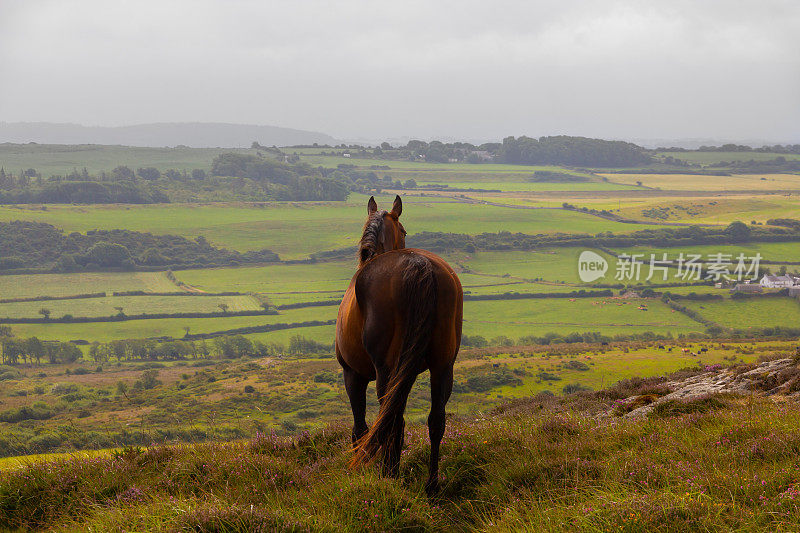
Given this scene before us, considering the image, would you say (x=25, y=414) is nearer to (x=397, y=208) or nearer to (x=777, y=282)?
(x=397, y=208)

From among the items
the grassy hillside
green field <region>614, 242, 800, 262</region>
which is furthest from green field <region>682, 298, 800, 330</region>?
the grassy hillside

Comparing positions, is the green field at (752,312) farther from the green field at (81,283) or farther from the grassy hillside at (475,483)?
the green field at (81,283)

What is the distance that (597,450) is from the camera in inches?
234

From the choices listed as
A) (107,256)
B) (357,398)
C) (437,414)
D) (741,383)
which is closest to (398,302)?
(437,414)

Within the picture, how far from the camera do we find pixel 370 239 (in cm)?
681

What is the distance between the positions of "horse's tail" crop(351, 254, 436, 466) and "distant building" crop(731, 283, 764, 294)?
99.8 metres

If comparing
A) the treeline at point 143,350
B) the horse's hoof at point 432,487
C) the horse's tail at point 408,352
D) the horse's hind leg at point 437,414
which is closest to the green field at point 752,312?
the treeline at point 143,350

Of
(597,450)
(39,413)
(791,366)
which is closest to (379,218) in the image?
(597,450)

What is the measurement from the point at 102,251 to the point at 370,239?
14950 centimetres

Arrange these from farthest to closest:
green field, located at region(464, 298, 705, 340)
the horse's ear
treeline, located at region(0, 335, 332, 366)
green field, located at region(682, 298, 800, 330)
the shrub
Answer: green field, located at region(464, 298, 705, 340) < green field, located at region(682, 298, 800, 330) < treeline, located at region(0, 335, 332, 366) < the shrub < the horse's ear

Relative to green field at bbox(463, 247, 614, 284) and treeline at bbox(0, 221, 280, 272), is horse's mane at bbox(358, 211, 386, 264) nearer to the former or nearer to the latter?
green field at bbox(463, 247, 614, 284)

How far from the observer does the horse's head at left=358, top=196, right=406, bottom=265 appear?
673 cm

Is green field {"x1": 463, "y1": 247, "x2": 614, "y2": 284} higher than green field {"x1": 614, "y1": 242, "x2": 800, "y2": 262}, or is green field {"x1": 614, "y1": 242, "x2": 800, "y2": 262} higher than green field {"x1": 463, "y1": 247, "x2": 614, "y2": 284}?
green field {"x1": 614, "y1": 242, "x2": 800, "y2": 262}

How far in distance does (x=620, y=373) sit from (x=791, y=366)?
31.1m
